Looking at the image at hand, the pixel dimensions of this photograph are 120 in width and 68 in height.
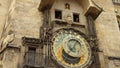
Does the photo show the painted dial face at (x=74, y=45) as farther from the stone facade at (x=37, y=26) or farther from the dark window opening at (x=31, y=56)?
the dark window opening at (x=31, y=56)

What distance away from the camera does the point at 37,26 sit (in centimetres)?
1041

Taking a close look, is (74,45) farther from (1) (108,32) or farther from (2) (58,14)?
(1) (108,32)

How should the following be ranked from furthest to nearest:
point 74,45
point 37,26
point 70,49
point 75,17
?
point 75,17 → point 37,26 → point 74,45 → point 70,49

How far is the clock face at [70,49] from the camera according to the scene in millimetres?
9672

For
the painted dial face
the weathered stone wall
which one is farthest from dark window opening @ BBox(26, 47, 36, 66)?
the weathered stone wall

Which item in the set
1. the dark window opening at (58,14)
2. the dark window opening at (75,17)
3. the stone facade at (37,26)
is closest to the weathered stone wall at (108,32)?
the stone facade at (37,26)

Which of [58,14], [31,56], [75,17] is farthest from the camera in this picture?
[75,17]

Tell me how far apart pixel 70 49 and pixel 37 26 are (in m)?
1.75

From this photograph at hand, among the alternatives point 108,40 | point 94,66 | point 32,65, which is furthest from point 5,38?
point 108,40

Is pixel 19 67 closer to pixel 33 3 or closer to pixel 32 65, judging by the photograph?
pixel 32 65

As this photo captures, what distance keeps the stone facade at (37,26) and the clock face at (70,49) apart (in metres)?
0.50

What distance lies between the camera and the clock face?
9672mm

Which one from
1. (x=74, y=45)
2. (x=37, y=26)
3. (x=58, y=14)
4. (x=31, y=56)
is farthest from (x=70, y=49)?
(x=58, y=14)

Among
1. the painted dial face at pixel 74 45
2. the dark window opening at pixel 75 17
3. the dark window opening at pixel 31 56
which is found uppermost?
the dark window opening at pixel 75 17
